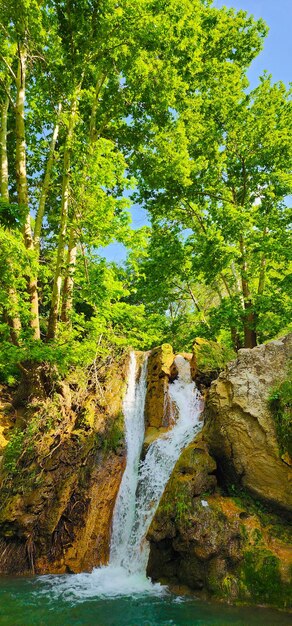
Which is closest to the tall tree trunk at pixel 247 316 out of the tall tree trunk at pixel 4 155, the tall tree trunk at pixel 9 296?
the tall tree trunk at pixel 9 296

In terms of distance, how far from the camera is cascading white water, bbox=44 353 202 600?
7.06 meters

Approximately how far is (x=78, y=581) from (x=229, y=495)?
3.22 meters

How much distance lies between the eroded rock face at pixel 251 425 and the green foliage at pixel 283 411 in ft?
0.39

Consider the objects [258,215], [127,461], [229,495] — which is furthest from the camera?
[258,215]

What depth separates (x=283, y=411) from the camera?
23.8 feet

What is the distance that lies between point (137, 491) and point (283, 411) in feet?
13.1

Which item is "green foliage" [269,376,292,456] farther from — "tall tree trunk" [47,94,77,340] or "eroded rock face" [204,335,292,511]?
"tall tree trunk" [47,94,77,340]

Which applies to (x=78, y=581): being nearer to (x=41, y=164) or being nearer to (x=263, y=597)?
(x=263, y=597)

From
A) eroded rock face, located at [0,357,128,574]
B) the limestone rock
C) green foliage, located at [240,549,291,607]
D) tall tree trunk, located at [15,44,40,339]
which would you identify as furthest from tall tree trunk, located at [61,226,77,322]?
green foliage, located at [240,549,291,607]

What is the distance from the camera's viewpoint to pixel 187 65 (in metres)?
11.7

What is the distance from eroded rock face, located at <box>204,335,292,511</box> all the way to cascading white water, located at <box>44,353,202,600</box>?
1.70 m

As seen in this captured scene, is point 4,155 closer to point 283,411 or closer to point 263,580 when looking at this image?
point 283,411

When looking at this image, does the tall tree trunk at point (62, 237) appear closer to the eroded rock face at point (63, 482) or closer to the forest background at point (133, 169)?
the forest background at point (133, 169)

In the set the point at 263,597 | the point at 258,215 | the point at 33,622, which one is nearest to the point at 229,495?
the point at 263,597
